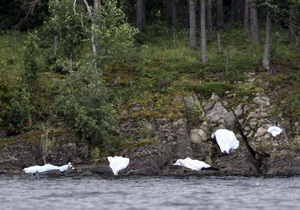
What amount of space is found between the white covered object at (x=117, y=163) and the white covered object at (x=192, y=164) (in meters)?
2.21

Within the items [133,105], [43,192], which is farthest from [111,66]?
[43,192]

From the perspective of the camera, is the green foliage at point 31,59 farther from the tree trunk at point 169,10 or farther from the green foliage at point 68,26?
the tree trunk at point 169,10

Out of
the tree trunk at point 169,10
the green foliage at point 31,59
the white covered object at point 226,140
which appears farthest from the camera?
the tree trunk at point 169,10

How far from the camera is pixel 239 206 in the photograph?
2075 cm

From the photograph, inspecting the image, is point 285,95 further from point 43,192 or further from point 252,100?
point 43,192

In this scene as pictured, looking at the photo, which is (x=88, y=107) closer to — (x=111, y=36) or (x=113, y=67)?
(x=111, y=36)

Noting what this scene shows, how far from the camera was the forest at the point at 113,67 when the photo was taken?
1377 inches

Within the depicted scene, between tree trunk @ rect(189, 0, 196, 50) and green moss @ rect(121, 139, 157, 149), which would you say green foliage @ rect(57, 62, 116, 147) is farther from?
tree trunk @ rect(189, 0, 196, 50)

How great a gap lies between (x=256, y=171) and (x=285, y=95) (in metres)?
7.30

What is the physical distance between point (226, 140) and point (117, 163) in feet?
17.7

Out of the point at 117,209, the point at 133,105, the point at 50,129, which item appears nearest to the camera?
the point at 117,209

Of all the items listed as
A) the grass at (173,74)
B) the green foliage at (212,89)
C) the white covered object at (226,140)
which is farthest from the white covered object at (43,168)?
the green foliage at (212,89)

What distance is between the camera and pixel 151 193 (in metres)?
24.2

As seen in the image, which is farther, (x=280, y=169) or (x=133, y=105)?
(x=133, y=105)
